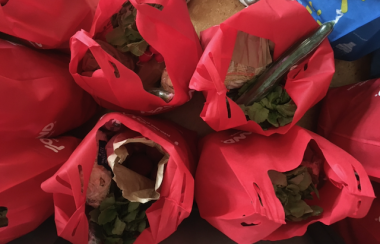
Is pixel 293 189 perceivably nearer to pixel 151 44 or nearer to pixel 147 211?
pixel 147 211

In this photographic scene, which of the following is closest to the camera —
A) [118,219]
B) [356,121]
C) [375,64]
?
[118,219]

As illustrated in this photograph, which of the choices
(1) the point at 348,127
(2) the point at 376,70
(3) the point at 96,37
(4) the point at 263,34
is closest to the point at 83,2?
(3) the point at 96,37

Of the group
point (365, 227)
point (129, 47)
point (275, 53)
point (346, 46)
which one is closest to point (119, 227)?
point (129, 47)

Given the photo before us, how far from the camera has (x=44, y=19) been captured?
24.8 inches

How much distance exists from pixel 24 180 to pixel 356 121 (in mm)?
915

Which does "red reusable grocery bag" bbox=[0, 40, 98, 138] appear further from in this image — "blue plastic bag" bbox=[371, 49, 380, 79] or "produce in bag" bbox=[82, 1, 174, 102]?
"blue plastic bag" bbox=[371, 49, 380, 79]

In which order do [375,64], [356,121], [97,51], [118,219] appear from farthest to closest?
[375,64], [356,121], [118,219], [97,51]

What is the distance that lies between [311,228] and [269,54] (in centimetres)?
59

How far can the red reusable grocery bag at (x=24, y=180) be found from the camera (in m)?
0.61

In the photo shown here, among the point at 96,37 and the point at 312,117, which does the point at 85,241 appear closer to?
the point at 96,37

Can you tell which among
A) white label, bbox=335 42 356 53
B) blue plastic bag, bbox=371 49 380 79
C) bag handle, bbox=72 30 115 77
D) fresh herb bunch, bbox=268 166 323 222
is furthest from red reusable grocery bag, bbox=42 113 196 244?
blue plastic bag, bbox=371 49 380 79

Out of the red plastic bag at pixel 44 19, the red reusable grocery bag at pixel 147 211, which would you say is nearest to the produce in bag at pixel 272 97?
the red reusable grocery bag at pixel 147 211

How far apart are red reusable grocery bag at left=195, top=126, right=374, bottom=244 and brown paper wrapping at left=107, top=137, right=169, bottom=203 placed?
140mm

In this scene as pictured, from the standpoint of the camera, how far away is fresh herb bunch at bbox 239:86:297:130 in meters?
0.67
